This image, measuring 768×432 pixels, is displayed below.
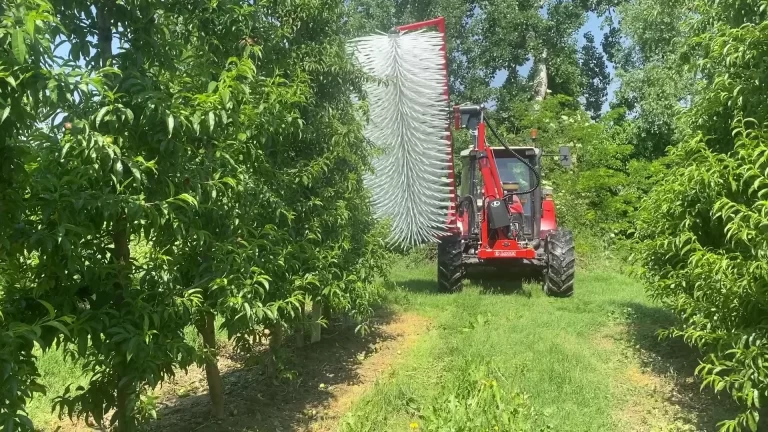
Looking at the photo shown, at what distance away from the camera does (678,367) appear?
586 cm

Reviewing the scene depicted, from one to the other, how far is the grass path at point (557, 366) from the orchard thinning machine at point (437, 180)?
2.24ft

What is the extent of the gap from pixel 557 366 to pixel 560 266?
3.51 meters

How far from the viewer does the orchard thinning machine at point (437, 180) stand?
7.44 meters

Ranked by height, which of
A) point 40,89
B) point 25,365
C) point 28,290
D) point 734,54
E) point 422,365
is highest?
point 734,54

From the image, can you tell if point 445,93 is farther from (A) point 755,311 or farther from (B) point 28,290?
(B) point 28,290

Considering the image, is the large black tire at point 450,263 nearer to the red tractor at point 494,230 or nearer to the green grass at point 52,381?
the red tractor at point 494,230

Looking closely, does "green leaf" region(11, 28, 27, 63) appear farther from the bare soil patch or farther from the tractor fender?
the tractor fender

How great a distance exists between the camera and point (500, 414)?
14.1 feet

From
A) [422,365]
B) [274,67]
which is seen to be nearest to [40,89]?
[274,67]

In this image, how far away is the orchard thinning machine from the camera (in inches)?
293

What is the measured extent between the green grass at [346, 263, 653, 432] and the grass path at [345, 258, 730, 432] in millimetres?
11

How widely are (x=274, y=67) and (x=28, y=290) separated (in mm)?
2568

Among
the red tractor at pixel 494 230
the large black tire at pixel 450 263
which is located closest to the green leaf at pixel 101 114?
the red tractor at pixel 494 230

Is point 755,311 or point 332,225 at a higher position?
point 332,225
